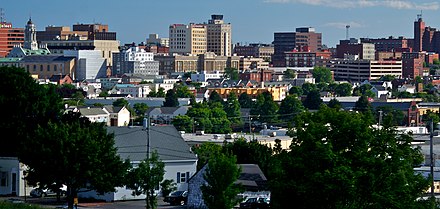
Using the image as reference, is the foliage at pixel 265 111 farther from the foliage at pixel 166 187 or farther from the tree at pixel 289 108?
the foliage at pixel 166 187

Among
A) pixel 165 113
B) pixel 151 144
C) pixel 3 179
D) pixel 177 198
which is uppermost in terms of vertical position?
pixel 165 113

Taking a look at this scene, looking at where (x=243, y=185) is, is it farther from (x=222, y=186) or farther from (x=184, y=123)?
(x=184, y=123)

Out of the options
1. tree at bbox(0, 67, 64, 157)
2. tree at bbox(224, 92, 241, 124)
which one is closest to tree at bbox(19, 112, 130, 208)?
tree at bbox(0, 67, 64, 157)

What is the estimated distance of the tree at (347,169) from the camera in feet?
124

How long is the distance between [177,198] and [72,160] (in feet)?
16.8

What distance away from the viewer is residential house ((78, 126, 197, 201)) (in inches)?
2007

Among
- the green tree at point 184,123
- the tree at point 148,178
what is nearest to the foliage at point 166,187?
the tree at point 148,178

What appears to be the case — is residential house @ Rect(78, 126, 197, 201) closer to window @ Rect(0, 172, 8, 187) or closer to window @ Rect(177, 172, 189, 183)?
window @ Rect(177, 172, 189, 183)

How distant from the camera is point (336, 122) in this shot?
1558 inches

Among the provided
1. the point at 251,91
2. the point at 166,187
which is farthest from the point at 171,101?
the point at 166,187

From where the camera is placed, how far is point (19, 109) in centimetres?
5150

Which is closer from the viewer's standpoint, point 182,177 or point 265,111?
point 182,177

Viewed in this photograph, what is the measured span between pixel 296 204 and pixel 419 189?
12.8 feet

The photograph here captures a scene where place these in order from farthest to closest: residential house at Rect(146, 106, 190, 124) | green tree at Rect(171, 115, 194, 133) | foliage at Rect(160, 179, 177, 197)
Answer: residential house at Rect(146, 106, 190, 124) < green tree at Rect(171, 115, 194, 133) < foliage at Rect(160, 179, 177, 197)
